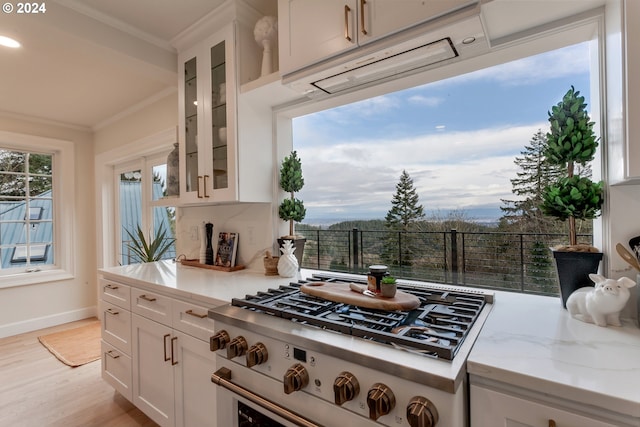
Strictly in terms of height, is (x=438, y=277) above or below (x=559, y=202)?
below

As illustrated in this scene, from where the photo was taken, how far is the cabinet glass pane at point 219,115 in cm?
188

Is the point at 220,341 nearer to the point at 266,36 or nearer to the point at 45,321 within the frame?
the point at 266,36

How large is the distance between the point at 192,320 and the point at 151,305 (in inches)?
16.3

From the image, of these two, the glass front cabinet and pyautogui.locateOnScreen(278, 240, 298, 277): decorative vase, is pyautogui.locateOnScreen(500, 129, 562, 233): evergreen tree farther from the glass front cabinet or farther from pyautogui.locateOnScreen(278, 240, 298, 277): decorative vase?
the glass front cabinet

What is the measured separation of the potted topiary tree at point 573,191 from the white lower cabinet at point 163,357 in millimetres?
1465

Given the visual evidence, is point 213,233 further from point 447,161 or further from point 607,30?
point 607,30

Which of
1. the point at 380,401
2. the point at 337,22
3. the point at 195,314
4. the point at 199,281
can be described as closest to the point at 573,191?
the point at 380,401

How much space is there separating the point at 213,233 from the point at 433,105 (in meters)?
1.74

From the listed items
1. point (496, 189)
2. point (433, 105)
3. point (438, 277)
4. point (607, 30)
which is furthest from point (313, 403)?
point (607, 30)

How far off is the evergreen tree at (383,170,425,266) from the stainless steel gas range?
0.36 metres

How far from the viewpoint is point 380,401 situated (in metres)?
0.77

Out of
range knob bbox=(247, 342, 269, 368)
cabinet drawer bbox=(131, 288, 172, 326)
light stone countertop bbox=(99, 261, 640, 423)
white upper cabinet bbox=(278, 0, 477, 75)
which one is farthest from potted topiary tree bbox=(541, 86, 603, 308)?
cabinet drawer bbox=(131, 288, 172, 326)

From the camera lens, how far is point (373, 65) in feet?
4.39

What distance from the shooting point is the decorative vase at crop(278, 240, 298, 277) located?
178 centimetres
